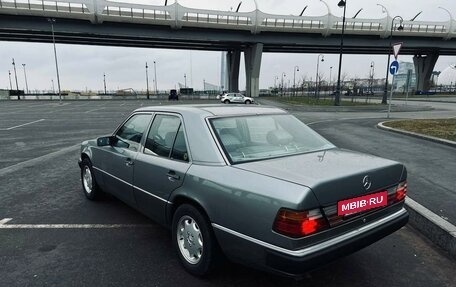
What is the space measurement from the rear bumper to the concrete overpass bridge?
50.0 meters

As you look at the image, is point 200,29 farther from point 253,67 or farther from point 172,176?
point 172,176

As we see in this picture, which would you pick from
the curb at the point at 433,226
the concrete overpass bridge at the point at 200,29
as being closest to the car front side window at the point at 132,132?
the curb at the point at 433,226

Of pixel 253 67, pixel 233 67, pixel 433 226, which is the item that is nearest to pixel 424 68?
pixel 253 67

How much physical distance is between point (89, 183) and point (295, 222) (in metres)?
3.95

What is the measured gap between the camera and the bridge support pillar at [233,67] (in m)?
67.6

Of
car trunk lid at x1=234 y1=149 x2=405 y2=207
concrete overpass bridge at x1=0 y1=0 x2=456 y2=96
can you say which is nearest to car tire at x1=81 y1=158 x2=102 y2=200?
car trunk lid at x1=234 y1=149 x2=405 y2=207

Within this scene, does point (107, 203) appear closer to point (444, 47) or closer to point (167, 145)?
point (167, 145)

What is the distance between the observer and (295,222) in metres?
2.35

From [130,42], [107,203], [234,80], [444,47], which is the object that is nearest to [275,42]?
[234,80]

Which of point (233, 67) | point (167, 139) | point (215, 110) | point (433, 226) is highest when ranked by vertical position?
point (233, 67)

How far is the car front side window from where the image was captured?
399 cm

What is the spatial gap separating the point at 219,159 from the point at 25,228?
300cm

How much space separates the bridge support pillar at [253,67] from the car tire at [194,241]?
5534 cm

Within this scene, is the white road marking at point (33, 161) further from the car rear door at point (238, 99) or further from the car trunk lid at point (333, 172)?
the car rear door at point (238, 99)
